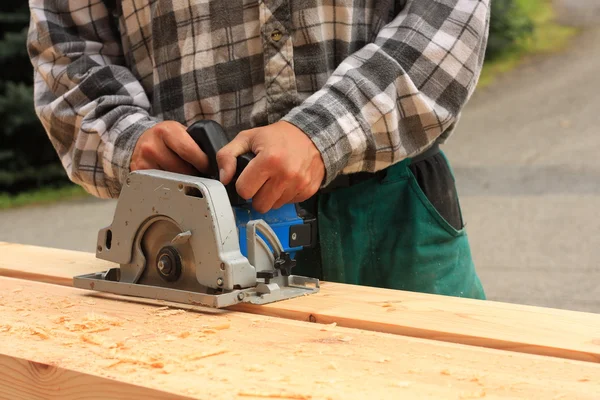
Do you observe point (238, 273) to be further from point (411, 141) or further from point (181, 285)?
point (411, 141)

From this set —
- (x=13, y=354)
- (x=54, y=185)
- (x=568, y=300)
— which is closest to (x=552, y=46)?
(x=54, y=185)

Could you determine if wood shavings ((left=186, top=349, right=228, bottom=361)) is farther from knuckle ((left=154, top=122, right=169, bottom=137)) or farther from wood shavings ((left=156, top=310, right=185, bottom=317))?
knuckle ((left=154, top=122, right=169, bottom=137))

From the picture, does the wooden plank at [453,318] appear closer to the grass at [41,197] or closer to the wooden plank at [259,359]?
the wooden plank at [259,359]

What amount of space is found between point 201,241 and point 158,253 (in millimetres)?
143

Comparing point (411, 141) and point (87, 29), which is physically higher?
point (87, 29)

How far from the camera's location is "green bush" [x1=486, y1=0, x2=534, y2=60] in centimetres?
1182

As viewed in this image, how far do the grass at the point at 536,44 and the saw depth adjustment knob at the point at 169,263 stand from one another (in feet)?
32.0

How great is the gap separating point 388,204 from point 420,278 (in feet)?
0.69

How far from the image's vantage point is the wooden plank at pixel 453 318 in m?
1.43

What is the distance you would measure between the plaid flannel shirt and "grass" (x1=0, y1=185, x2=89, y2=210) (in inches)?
248

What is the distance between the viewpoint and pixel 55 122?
7.57ft

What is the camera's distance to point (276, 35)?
2.04 m

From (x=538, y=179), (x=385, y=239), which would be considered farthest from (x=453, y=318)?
(x=538, y=179)

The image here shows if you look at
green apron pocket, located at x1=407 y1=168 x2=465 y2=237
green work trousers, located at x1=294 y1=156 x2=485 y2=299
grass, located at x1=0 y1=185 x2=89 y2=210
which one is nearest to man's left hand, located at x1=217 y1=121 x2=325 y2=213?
green work trousers, located at x1=294 y1=156 x2=485 y2=299
